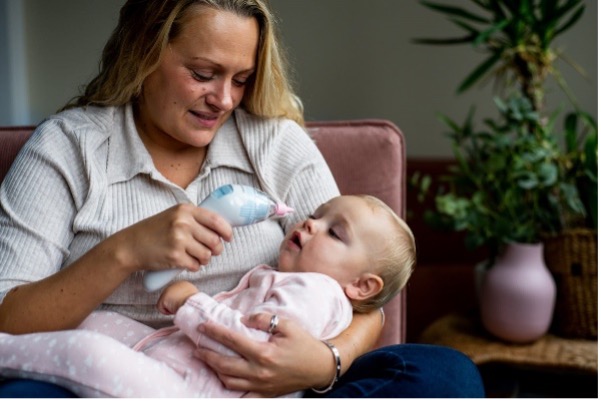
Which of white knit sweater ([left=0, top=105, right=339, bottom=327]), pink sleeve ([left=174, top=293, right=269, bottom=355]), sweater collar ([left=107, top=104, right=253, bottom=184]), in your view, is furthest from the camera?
sweater collar ([left=107, top=104, right=253, bottom=184])

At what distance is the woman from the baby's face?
0.10 metres

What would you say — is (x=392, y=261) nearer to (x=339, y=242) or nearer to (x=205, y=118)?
(x=339, y=242)

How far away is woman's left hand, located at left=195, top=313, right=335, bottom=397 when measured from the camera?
1119 millimetres

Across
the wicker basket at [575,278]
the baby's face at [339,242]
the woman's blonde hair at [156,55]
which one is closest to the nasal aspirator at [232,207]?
the baby's face at [339,242]

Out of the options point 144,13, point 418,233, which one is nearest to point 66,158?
point 144,13

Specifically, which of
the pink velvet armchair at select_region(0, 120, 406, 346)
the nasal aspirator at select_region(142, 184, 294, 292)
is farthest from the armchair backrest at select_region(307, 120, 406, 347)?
the nasal aspirator at select_region(142, 184, 294, 292)

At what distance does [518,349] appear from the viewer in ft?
7.51

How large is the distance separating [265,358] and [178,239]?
0.23m

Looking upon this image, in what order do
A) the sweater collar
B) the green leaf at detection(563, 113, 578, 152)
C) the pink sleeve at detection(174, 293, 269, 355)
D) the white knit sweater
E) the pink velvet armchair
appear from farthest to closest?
1. the green leaf at detection(563, 113, 578, 152)
2. the pink velvet armchair
3. the sweater collar
4. the white knit sweater
5. the pink sleeve at detection(174, 293, 269, 355)

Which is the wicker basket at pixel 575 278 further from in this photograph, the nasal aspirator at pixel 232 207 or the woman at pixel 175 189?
the nasal aspirator at pixel 232 207

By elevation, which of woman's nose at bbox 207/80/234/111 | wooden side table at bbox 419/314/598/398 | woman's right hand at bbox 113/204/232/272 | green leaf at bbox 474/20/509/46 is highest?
green leaf at bbox 474/20/509/46

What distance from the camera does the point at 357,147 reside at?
5.53 feet

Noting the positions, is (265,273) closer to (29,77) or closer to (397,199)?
(397,199)

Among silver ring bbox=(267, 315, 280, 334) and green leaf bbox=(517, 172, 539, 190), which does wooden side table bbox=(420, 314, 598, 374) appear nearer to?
green leaf bbox=(517, 172, 539, 190)
